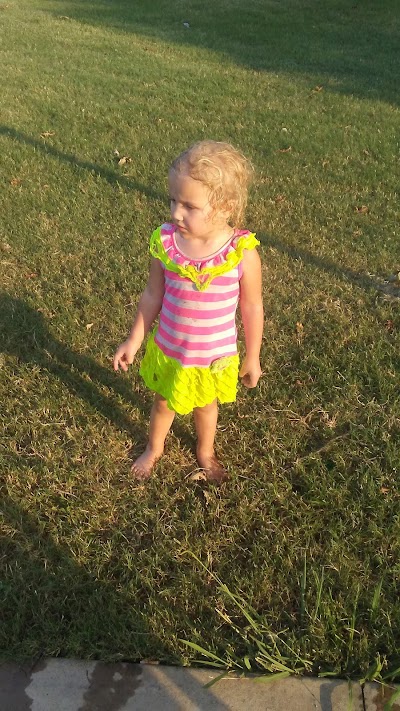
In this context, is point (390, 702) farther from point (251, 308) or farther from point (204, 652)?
point (251, 308)

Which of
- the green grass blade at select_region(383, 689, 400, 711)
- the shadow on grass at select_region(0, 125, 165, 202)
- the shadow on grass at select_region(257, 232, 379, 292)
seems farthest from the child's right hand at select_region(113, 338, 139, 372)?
the shadow on grass at select_region(0, 125, 165, 202)

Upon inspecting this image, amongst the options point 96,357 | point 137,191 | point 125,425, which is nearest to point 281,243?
point 137,191

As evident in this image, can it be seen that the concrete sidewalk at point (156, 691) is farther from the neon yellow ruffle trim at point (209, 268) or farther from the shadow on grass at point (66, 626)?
the neon yellow ruffle trim at point (209, 268)

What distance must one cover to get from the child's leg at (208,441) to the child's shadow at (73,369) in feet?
0.81

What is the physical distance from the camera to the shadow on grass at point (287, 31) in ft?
35.3

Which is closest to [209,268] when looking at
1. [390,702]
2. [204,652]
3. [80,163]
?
[204,652]

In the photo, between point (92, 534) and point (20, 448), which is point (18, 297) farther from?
point (92, 534)

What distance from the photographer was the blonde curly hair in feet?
6.80

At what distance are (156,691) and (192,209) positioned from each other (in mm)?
1649

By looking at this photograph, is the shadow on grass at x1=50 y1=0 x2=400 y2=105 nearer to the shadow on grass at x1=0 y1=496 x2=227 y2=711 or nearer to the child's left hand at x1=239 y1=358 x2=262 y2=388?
the child's left hand at x1=239 y1=358 x2=262 y2=388

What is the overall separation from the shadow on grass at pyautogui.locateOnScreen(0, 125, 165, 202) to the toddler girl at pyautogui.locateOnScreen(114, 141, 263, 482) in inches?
128

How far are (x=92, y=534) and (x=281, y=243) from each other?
3013mm

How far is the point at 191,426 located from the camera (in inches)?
127

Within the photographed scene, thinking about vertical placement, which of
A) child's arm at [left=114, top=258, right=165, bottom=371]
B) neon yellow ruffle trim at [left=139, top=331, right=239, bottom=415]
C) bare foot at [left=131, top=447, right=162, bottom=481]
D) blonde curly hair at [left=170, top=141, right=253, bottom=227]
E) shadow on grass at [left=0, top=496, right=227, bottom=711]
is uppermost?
blonde curly hair at [left=170, top=141, right=253, bottom=227]
